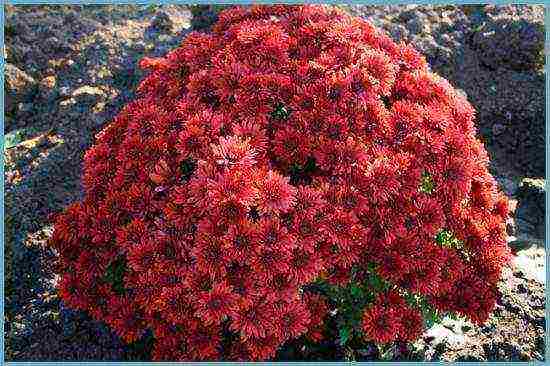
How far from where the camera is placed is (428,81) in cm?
365

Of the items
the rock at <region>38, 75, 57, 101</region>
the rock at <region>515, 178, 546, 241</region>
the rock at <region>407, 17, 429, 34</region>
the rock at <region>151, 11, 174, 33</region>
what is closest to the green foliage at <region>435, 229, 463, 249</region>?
the rock at <region>515, 178, 546, 241</region>

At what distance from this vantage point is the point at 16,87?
596cm

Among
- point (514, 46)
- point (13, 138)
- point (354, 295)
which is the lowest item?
point (13, 138)

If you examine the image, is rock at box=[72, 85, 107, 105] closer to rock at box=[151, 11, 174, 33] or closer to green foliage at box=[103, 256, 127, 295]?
rock at box=[151, 11, 174, 33]

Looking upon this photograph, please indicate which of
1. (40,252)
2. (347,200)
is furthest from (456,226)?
(40,252)

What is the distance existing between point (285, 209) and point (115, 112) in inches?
125

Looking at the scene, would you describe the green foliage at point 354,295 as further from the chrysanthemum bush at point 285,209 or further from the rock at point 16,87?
the rock at point 16,87

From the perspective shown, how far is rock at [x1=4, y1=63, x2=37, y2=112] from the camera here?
5934 millimetres

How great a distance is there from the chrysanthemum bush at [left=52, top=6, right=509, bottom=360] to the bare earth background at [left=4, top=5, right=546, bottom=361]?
2.14ft

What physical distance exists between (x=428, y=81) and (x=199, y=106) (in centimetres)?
127

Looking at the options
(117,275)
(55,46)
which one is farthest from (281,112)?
(55,46)

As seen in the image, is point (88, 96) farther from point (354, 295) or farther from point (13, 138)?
point (354, 295)

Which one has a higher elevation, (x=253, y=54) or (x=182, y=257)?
(x=253, y=54)

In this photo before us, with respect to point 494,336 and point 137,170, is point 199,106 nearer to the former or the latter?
point 137,170
